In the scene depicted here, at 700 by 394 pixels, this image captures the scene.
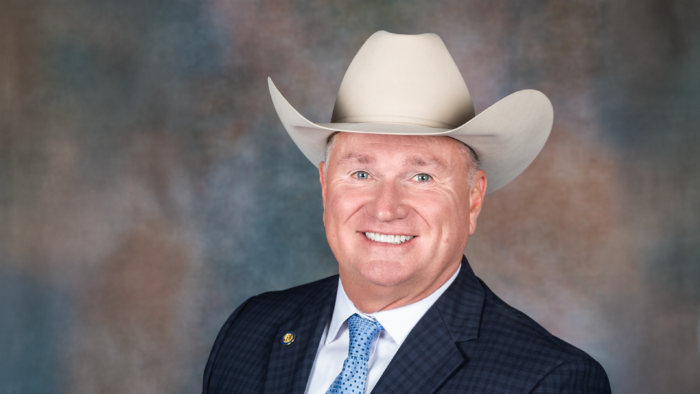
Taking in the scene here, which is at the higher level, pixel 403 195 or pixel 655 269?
pixel 655 269

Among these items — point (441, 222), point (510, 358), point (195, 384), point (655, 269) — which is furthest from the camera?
point (195, 384)

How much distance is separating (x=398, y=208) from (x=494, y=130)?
Answer: 16.0 inches

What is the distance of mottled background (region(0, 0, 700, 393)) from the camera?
195 inches

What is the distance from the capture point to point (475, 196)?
9.43 feet

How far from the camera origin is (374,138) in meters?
2.67

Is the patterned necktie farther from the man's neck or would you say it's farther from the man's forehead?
the man's forehead

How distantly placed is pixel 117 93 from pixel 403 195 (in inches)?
125

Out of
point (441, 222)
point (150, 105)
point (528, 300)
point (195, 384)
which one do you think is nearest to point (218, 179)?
point (150, 105)

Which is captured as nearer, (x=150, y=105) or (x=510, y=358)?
(x=510, y=358)

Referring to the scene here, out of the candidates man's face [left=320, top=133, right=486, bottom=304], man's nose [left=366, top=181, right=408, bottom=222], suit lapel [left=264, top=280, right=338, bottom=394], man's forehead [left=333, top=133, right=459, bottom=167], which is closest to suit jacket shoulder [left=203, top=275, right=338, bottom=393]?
suit lapel [left=264, top=280, right=338, bottom=394]

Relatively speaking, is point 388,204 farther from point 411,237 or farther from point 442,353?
point 442,353

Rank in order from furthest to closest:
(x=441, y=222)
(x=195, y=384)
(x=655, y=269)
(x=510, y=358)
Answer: (x=195, y=384) → (x=655, y=269) → (x=441, y=222) → (x=510, y=358)

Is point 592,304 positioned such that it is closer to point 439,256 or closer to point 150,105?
point 439,256

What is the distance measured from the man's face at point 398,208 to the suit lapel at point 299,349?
0.90 ft
